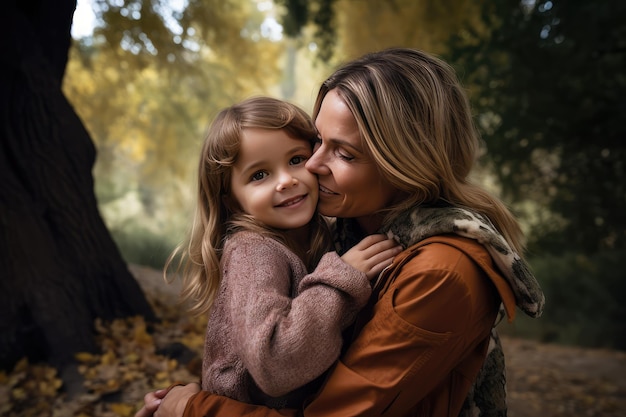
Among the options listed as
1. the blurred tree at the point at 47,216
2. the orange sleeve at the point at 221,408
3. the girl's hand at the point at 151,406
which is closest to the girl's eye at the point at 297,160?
the orange sleeve at the point at 221,408

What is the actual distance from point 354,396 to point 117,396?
8.11 feet

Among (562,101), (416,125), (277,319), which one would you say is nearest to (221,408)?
(277,319)

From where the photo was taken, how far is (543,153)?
25.2ft

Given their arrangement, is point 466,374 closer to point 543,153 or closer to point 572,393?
point 572,393

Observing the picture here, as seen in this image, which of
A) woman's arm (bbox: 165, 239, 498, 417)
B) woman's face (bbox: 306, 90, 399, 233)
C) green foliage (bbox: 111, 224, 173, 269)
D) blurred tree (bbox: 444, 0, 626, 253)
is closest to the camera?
woman's arm (bbox: 165, 239, 498, 417)

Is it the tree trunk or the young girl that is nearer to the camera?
the young girl

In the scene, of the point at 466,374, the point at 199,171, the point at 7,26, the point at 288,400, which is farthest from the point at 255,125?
the point at 7,26

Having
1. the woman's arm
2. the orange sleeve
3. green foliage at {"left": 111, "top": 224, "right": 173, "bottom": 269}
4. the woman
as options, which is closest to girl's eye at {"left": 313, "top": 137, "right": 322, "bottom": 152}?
the woman

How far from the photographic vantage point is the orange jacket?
145cm

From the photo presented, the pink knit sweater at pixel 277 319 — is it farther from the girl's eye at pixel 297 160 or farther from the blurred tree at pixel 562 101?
the blurred tree at pixel 562 101

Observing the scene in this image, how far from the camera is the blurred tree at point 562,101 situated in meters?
5.91

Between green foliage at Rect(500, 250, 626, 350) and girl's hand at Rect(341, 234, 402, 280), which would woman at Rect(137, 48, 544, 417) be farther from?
green foliage at Rect(500, 250, 626, 350)

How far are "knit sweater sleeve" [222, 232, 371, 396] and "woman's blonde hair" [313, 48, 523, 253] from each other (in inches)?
14.5

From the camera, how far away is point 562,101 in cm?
621
